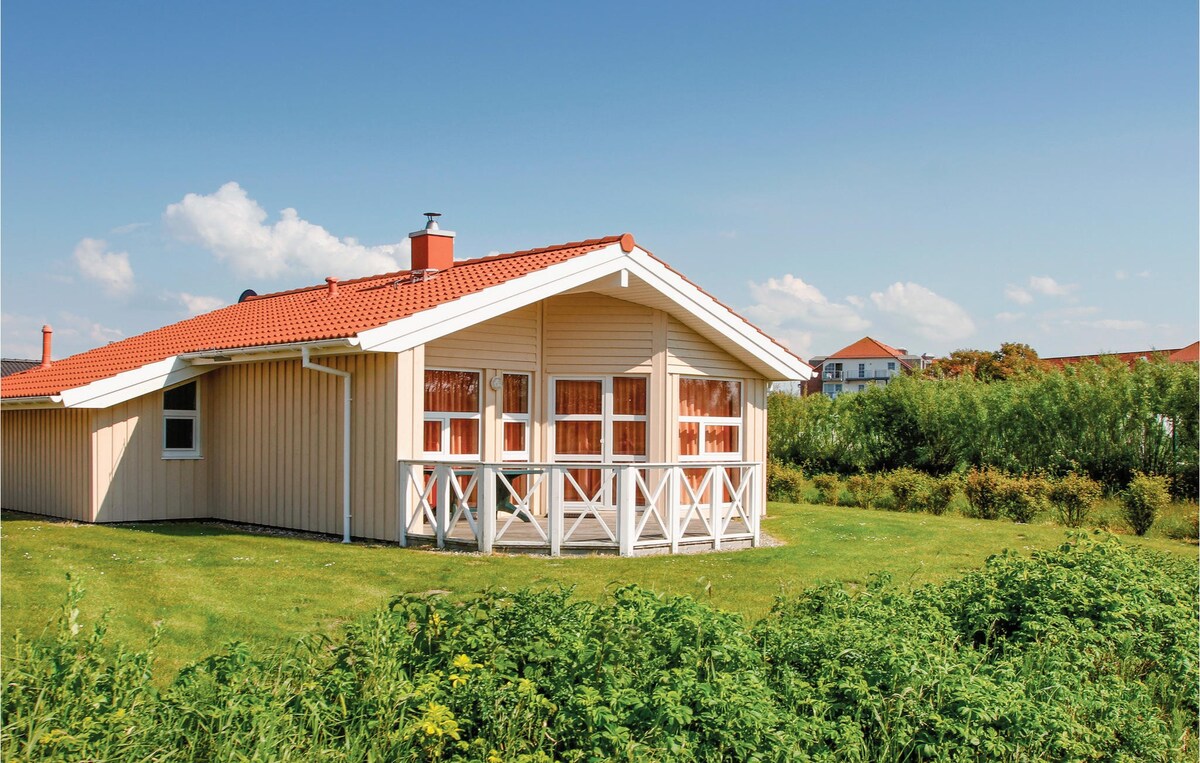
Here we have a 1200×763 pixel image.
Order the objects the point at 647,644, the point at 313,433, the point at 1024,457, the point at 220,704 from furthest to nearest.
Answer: the point at 1024,457 → the point at 313,433 → the point at 647,644 → the point at 220,704

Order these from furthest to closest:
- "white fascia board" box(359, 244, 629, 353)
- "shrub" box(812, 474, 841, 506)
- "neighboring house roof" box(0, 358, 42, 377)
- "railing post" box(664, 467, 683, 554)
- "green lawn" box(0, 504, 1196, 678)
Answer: "neighboring house roof" box(0, 358, 42, 377), "shrub" box(812, 474, 841, 506), "railing post" box(664, 467, 683, 554), "white fascia board" box(359, 244, 629, 353), "green lawn" box(0, 504, 1196, 678)

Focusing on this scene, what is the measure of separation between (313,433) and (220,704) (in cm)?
938

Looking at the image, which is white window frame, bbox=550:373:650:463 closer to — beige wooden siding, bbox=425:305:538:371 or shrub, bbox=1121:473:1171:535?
beige wooden siding, bbox=425:305:538:371

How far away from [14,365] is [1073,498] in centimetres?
3836

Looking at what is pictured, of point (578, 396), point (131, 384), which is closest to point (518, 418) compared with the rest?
point (578, 396)

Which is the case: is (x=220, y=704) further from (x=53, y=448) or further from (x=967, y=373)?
(x=967, y=373)

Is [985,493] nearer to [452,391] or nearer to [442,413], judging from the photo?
[452,391]

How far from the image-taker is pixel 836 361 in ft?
311

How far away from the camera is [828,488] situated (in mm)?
22484

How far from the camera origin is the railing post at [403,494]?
42.1ft

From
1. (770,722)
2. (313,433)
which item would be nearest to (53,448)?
(313,433)

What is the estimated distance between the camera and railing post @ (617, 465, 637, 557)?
1245 centimetres

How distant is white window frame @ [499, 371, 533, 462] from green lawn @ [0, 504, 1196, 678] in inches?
115

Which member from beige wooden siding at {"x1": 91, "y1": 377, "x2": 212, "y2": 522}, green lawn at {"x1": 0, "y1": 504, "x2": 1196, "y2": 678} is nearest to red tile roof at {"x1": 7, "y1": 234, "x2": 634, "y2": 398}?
beige wooden siding at {"x1": 91, "y1": 377, "x2": 212, "y2": 522}
